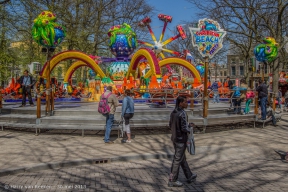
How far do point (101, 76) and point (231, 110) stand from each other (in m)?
8.94

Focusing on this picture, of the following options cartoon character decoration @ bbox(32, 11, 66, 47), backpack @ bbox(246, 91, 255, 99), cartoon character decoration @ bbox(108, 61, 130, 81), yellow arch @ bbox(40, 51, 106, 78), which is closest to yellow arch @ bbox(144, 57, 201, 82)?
cartoon character decoration @ bbox(108, 61, 130, 81)

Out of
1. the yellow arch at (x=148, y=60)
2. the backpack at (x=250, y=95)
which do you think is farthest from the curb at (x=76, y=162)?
the yellow arch at (x=148, y=60)

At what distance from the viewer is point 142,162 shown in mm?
7211

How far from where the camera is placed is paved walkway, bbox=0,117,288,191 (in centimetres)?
556

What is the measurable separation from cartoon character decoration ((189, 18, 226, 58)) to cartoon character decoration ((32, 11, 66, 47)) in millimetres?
7790

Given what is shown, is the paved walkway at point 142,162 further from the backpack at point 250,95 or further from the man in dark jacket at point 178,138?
the backpack at point 250,95

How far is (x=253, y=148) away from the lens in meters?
8.67

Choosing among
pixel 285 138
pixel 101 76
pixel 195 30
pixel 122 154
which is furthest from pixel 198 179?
pixel 101 76

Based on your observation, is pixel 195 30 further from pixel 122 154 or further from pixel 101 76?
pixel 101 76

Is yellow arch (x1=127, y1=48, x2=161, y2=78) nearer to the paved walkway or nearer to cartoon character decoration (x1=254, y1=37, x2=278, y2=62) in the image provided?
cartoon character decoration (x1=254, y1=37, x2=278, y2=62)

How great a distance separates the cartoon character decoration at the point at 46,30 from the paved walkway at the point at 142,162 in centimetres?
606

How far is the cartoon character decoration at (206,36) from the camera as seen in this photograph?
10695 mm

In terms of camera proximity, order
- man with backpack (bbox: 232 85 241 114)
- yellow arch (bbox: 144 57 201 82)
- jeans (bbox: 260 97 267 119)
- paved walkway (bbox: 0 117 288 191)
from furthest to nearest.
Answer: yellow arch (bbox: 144 57 201 82) → man with backpack (bbox: 232 85 241 114) → jeans (bbox: 260 97 267 119) → paved walkway (bbox: 0 117 288 191)

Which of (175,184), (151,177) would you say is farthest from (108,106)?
(175,184)
